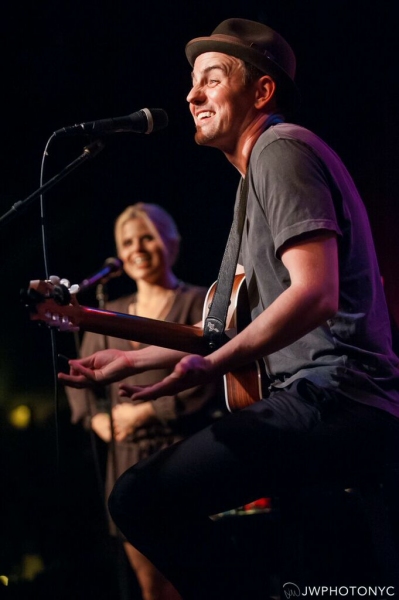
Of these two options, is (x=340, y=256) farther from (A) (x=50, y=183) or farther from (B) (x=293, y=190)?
(A) (x=50, y=183)

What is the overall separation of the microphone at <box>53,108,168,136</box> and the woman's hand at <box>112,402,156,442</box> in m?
1.56

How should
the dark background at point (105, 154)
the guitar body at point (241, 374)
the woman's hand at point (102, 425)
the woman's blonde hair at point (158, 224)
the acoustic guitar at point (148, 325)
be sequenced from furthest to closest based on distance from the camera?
1. the dark background at point (105, 154)
2. the woman's blonde hair at point (158, 224)
3. the woman's hand at point (102, 425)
4. the guitar body at point (241, 374)
5. the acoustic guitar at point (148, 325)

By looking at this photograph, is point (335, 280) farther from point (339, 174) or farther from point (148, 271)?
point (148, 271)

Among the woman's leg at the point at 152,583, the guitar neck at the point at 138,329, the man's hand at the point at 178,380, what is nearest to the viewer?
the man's hand at the point at 178,380

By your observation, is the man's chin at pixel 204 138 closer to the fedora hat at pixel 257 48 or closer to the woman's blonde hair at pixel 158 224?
the fedora hat at pixel 257 48

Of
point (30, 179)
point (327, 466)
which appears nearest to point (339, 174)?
point (327, 466)

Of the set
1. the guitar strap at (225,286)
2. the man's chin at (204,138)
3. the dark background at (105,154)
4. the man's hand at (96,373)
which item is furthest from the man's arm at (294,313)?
the dark background at (105,154)

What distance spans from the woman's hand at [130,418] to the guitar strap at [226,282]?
1.19 metres

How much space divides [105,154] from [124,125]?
8.38ft

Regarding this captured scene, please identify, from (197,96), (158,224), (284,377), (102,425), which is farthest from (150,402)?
(197,96)

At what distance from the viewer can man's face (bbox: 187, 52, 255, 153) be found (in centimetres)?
237

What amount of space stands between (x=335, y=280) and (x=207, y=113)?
2.89 feet

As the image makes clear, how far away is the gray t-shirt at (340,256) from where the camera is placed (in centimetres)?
190

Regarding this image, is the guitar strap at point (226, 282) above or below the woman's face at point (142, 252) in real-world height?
below
